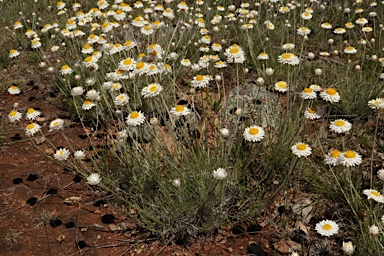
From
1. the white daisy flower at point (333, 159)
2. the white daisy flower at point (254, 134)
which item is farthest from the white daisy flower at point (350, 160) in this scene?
the white daisy flower at point (254, 134)

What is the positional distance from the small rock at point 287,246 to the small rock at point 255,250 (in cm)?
11

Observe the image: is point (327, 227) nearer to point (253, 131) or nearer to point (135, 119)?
point (253, 131)

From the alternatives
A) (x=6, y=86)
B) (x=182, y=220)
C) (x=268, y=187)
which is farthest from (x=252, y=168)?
(x=6, y=86)

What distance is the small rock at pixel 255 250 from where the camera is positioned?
7.93 feet

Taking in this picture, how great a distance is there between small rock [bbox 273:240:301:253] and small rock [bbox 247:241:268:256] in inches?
4.3

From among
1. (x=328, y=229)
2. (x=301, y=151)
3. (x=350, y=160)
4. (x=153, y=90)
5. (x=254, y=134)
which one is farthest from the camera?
(x=153, y=90)

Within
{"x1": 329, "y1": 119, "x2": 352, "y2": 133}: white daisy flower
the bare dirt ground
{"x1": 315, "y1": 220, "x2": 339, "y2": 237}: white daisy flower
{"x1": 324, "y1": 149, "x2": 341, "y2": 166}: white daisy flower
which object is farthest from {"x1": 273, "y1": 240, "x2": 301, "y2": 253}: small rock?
{"x1": 329, "y1": 119, "x2": 352, "y2": 133}: white daisy flower

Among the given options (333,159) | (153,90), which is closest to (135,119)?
(153,90)

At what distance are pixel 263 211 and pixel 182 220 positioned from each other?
67cm

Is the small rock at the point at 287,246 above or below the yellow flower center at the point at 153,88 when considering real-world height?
below

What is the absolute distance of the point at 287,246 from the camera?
2.45 meters

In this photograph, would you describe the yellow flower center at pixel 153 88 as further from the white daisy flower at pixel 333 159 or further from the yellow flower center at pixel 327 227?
the yellow flower center at pixel 327 227

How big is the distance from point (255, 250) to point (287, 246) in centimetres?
23

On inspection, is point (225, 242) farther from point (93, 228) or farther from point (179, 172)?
point (93, 228)
